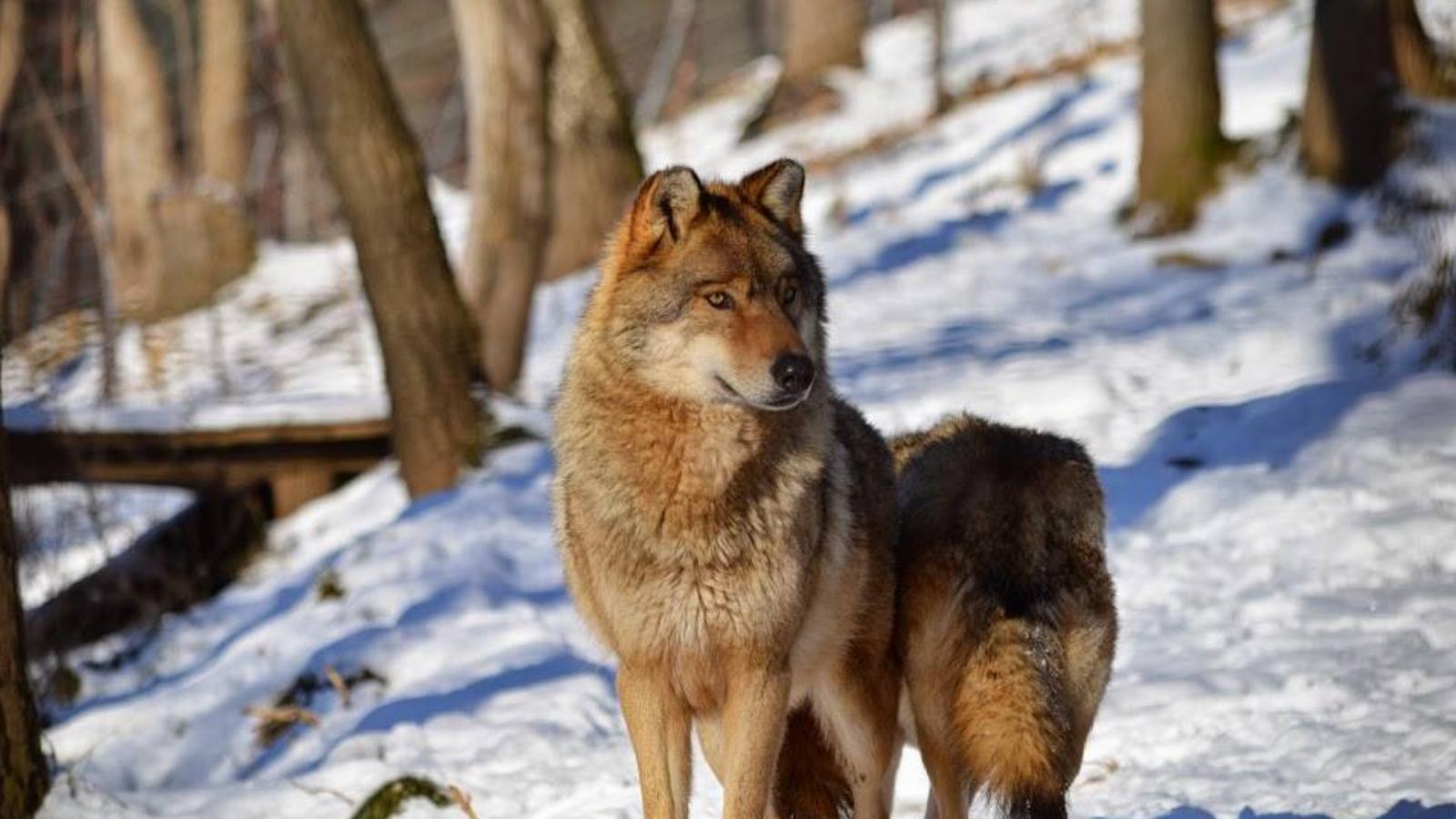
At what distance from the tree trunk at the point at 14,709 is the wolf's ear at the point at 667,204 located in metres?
2.49

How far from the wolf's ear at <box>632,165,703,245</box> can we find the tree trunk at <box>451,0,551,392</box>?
7.23 meters

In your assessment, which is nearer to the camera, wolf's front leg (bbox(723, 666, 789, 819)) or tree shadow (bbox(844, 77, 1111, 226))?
wolf's front leg (bbox(723, 666, 789, 819))

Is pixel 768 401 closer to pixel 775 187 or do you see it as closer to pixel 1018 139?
pixel 775 187

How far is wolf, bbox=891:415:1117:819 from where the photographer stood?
461 cm

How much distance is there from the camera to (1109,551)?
8.46 metres

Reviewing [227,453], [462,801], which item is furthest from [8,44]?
[462,801]

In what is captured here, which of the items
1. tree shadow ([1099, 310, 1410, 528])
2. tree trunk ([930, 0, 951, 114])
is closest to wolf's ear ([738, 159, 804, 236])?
tree shadow ([1099, 310, 1410, 528])

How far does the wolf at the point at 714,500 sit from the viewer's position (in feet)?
15.3

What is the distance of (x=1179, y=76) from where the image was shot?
1389cm

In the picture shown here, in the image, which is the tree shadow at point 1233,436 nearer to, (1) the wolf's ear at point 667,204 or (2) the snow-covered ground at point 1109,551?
(2) the snow-covered ground at point 1109,551

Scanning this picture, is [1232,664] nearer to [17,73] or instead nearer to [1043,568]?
[1043,568]

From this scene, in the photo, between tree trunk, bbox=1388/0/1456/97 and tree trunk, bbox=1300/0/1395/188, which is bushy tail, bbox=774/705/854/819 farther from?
tree trunk, bbox=1388/0/1456/97

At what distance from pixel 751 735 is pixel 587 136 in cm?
1285

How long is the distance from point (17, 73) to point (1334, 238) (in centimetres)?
1242
